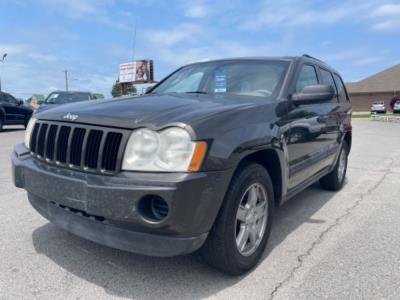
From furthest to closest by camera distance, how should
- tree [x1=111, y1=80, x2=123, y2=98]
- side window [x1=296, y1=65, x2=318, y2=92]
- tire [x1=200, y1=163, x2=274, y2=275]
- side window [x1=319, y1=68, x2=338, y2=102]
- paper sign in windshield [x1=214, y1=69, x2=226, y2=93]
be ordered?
1. tree [x1=111, y1=80, x2=123, y2=98]
2. side window [x1=319, y1=68, x2=338, y2=102]
3. side window [x1=296, y1=65, x2=318, y2=92]
4. paper sign in windshield [x1=214, y1=69, x2=226, y2=93]
5. tire [x1=200, y1=163, x2=274, y2=275]

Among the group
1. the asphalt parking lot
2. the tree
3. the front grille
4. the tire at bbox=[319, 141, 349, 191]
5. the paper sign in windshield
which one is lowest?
the asphalt parking lot

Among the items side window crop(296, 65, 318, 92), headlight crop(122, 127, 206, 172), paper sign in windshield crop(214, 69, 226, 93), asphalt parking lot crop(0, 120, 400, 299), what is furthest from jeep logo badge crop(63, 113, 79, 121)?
side window crop(296, 65, 318, 92)

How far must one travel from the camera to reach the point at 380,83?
55125 millimetres

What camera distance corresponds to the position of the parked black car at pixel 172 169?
224 cm

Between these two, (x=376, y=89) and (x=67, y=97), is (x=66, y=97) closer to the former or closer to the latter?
(x=67, y=97)

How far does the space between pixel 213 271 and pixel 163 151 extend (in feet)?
3.65

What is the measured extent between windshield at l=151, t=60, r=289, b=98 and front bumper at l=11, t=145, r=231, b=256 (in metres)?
1.39

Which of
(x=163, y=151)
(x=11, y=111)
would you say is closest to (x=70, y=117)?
(x=163, y=151)

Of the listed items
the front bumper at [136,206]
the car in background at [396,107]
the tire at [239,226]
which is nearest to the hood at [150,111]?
the front bumper at [136,206]

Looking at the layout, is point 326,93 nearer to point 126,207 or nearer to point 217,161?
point 217,161

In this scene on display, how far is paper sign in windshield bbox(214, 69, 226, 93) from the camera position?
3664 mm

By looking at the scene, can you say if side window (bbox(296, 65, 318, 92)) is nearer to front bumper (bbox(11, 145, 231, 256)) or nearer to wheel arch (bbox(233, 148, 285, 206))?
wheel arch (bbox(233, 148, 285, 206))

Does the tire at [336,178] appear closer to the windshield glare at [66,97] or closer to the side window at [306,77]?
the side window at [306,77]

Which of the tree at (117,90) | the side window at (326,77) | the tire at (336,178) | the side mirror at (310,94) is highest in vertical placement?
the tree at (117,90)
